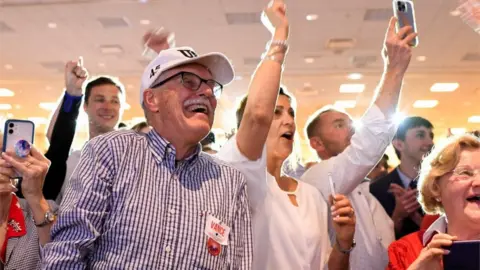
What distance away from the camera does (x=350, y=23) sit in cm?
724

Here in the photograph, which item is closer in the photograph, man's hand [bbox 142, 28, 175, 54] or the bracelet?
the bracelet

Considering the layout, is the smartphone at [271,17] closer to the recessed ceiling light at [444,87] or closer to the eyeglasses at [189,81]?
the eyeglasses at [189,81]

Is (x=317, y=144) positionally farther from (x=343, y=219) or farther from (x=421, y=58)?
(x=421, y=58)

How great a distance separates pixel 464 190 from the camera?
1.74 metres

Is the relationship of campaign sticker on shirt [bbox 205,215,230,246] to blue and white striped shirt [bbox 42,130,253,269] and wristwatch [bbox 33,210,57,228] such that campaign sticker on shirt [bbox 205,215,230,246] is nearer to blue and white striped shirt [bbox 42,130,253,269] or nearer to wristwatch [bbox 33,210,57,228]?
blue and white striped shirt [bbox 42,130,253,269]

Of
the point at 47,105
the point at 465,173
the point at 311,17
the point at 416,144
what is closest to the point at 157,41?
the point at 465,173

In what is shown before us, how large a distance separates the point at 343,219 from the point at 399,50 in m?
0.71

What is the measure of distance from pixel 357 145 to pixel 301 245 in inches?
18.5

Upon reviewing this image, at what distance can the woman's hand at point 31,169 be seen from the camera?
148cm

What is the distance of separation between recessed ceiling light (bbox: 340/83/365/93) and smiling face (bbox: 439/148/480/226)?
8915mm

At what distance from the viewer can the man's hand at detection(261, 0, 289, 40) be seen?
1.66 m

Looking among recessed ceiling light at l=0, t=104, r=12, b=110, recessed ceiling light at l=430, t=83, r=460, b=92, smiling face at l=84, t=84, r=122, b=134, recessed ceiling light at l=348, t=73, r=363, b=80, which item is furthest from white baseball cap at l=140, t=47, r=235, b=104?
recessed ceiling light at l=0, t=104, r=12, b=110

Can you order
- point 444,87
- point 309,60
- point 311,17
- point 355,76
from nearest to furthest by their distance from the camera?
point 311,17 < point 309,60 < point 355,76 < point 444,87

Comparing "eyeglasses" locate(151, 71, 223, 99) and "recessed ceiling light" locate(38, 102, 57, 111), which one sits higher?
"recessed ceiling light" locate(38, 102, 57, 111)
